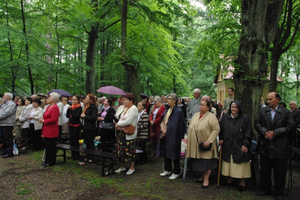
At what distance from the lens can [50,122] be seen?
Answer: 21.7ft

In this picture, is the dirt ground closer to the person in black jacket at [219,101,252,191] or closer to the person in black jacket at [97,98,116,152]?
the person in black jacket at [219,101,252,191]

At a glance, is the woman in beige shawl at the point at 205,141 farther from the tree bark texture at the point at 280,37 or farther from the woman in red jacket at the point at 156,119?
the tree bark texture at the point at 280,37

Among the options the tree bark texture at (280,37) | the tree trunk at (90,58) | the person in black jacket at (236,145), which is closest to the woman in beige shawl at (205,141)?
the person in black jacket at (236,145)

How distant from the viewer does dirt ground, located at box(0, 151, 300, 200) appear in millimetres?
4840

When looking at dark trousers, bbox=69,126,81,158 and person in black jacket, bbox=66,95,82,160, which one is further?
dark trousers, bbox=69,126,81,158

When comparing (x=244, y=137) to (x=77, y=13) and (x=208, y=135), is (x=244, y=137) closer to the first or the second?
(x=208, y=135)

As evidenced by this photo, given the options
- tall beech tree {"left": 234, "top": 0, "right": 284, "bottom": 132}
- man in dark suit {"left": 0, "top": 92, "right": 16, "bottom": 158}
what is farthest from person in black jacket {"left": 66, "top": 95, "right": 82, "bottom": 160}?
tall beech tree {"left": 234, "top": 0, "right": 284, "bottom": 132}

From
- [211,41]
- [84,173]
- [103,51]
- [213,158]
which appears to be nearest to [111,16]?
[211,41]

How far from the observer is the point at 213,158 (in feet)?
17.3

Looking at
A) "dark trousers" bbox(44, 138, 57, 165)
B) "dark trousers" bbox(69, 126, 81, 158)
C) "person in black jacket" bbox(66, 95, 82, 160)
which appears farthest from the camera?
"dark trousers" bbox(69, 126, 81, 158)

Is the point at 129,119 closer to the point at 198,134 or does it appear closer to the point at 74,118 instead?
the point at 198,134

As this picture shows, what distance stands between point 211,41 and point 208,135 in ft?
23.7

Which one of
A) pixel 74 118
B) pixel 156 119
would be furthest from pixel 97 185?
pixel 156 119

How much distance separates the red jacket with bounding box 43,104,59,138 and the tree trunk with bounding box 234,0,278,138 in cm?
491
